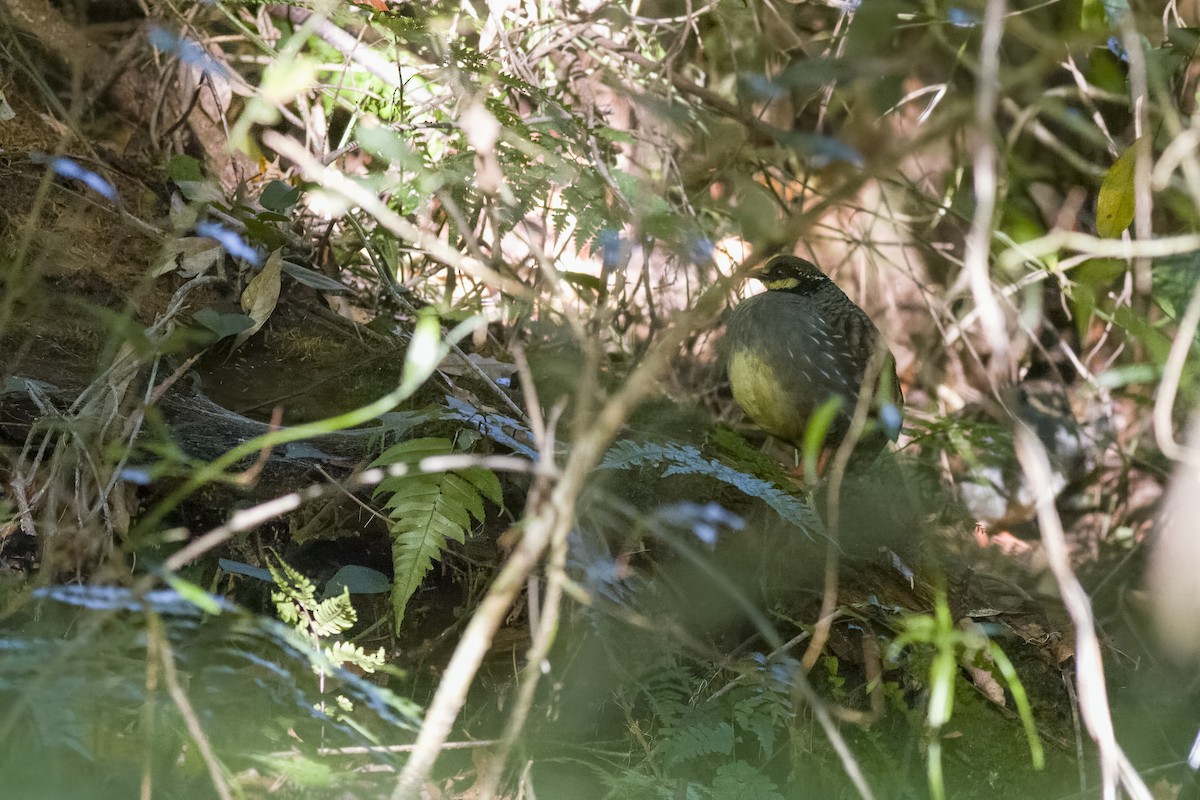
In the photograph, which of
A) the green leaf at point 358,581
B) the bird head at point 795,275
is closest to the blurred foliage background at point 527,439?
the green leaf at point 358,581

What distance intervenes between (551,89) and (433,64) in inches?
38.3

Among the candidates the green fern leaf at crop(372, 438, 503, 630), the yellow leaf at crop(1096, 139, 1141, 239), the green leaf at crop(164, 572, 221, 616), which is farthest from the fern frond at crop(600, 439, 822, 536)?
the yellow leaf at crop(1096, 139, 1141, 239)

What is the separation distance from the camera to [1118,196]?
2965mm

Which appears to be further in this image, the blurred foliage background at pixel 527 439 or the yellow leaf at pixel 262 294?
the yellow leaf at pixel 262 294

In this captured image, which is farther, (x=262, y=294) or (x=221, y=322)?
(x=262, y=294)

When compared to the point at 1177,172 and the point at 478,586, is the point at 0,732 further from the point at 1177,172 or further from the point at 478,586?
the point at 1177,172

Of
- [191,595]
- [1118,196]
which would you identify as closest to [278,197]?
[191,595]

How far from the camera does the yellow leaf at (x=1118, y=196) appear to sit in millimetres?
2922

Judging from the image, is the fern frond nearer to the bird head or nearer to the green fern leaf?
the green fern leaf

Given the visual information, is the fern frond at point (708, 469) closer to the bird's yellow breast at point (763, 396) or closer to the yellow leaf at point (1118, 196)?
the bird's yellow breast at point (763, 396)

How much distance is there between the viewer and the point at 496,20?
263 centimetres

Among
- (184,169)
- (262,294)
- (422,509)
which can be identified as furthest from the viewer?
(184,169)

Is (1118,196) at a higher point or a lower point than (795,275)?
higher

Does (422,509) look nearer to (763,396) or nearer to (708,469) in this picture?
(708,469)
